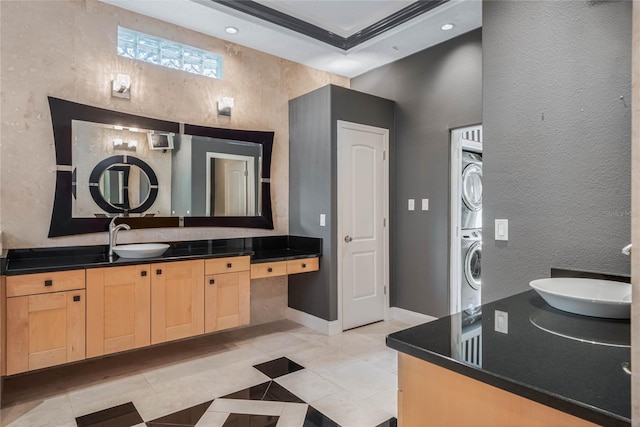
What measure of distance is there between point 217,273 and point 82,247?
1059 millimetres

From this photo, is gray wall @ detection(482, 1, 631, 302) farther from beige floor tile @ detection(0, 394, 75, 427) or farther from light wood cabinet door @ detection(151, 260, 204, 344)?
beige floor tile @ detection(0, 394, 75, 427)

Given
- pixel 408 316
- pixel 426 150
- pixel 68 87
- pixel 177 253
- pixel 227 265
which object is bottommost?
pixel 408 316

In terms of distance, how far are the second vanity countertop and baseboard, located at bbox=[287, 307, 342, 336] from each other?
679mm

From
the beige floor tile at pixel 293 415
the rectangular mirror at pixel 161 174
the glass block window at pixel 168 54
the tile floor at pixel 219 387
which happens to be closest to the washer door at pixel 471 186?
the tile floor at pixel 219 387

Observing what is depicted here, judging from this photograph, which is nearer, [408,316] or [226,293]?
[226,293]

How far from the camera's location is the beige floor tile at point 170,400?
2.29 metres

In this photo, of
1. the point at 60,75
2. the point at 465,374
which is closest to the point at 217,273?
the point at 60,75

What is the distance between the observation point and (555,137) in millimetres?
1850

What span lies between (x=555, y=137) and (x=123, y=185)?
311 centimetres

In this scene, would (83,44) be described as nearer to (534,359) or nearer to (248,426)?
(248,426)

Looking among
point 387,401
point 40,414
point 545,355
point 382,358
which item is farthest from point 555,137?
point 40,414

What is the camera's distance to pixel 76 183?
2.95 metres

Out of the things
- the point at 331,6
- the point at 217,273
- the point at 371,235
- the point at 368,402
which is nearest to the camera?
the point at 368,402

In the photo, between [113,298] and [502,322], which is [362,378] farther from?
[113,298]
